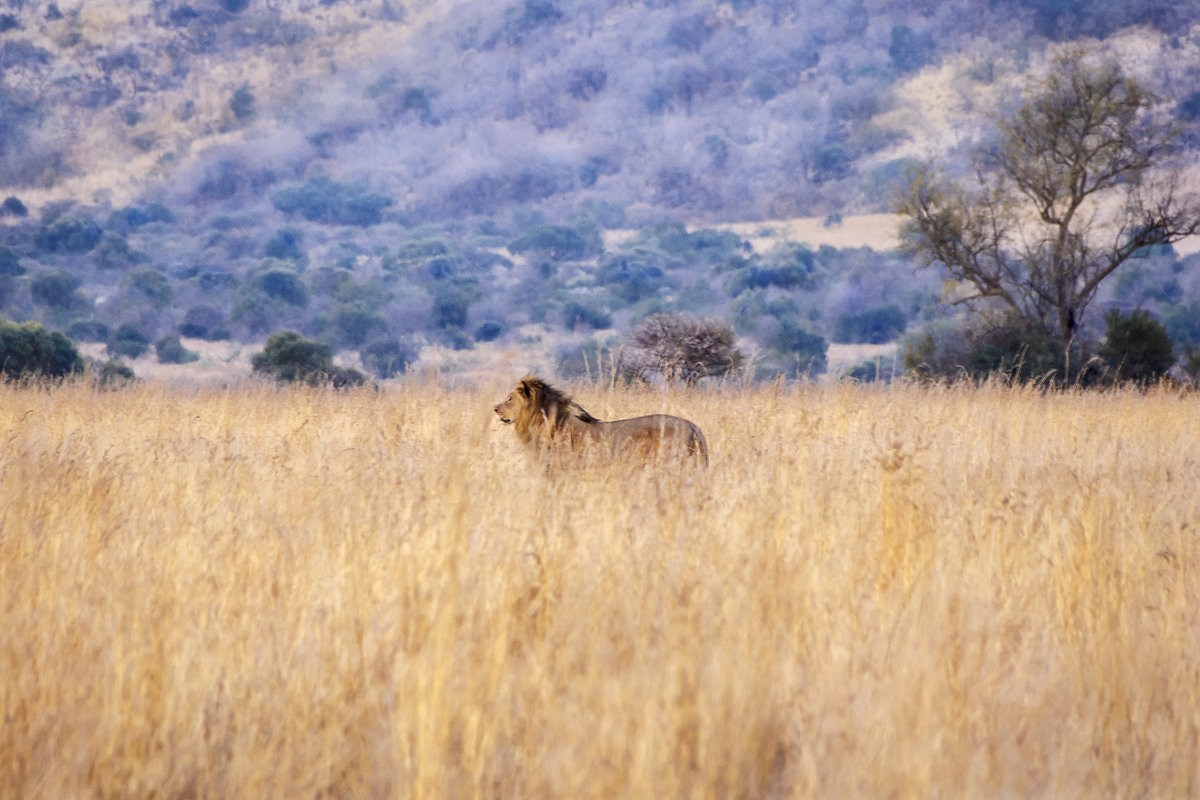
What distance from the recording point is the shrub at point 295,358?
26.9 metres

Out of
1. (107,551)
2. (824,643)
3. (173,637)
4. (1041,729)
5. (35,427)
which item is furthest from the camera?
(35,427)

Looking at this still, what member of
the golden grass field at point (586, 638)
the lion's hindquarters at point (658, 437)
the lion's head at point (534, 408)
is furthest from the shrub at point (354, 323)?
the golden grass field at point (586, 638)

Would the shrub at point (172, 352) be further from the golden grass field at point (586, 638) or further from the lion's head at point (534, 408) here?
the golden grass field at point (586, 638)

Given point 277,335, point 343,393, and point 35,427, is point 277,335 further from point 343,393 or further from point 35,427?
point 35,427

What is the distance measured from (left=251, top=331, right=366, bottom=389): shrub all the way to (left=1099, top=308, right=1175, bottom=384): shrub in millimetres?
21250

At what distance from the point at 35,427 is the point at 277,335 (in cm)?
1949

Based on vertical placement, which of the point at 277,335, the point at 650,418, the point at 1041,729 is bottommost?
the point at 1041,729

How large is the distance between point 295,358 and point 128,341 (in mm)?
18498

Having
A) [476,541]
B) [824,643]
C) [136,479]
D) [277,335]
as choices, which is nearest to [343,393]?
[136,479]

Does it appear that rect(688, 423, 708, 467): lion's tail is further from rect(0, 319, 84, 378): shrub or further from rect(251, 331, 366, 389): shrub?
rect(0, 319, 84, 378): shrub

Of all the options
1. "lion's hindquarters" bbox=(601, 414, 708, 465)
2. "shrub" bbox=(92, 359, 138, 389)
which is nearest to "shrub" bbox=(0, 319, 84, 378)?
"shrub" bbox=(92, 359, 138, 389)

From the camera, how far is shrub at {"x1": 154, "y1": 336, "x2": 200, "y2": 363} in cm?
3991

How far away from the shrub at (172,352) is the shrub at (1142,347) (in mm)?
35231

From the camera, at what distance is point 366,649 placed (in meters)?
3.09
